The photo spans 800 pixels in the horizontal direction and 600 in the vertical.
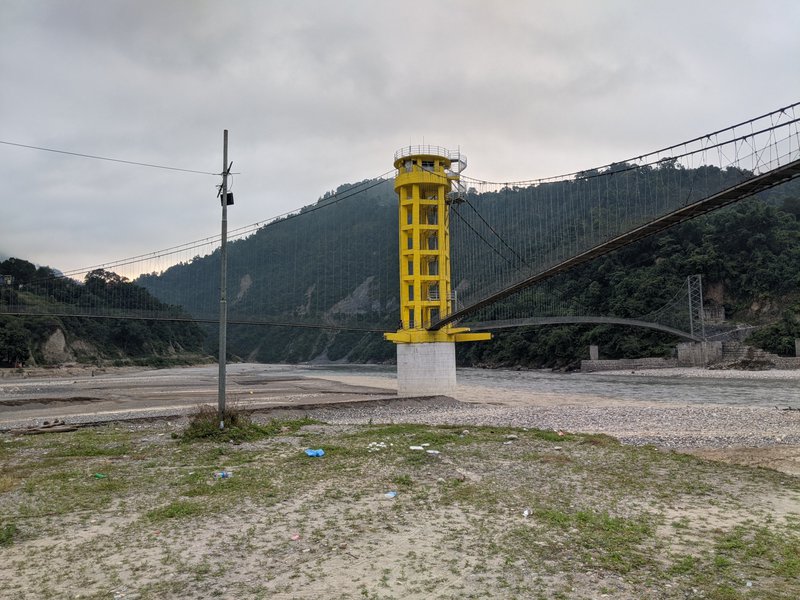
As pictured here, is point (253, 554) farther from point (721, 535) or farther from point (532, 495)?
point (721, 535)

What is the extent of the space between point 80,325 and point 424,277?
7162 centimetres

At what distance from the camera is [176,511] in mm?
5988

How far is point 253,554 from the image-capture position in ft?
15.7

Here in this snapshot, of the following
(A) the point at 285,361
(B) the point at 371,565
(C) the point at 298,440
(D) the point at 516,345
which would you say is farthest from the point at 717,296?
(A) the point at 285,361

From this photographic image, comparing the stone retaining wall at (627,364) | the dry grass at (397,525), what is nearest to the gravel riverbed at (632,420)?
the dry grass at (397,525)

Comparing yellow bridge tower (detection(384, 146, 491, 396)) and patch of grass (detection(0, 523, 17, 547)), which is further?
yellow bridge tower (detection(384, 146, 491, 396))

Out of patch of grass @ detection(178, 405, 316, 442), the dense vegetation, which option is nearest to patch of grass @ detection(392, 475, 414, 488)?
patch of grass @ detection(178, 405, 316, 442)

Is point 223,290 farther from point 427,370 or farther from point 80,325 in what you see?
point 80,325

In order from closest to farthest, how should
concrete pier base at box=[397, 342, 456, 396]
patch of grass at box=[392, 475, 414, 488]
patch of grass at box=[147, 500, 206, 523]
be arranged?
patch of grass at box=[147, 500, 206, 523] < patch of grass at box=[392, 475, 414, 488] < concrete pier base at box=[397, 342, 456, 396]

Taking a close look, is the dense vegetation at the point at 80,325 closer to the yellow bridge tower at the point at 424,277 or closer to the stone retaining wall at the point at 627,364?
the yellow bridge tower at the point at 424,277

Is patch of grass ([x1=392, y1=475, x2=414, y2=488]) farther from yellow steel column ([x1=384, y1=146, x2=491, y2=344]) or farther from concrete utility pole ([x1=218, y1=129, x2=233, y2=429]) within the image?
yellow steel column ([x1=384, y1=146, x2=491, y2=344])

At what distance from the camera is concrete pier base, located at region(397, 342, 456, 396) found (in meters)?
23.2

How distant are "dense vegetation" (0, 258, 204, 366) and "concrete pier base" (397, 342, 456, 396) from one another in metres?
53.2

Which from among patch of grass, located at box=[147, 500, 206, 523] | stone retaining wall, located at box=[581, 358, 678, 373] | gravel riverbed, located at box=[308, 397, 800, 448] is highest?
patch of grass, located at box=[147, 500, 206, 523]
